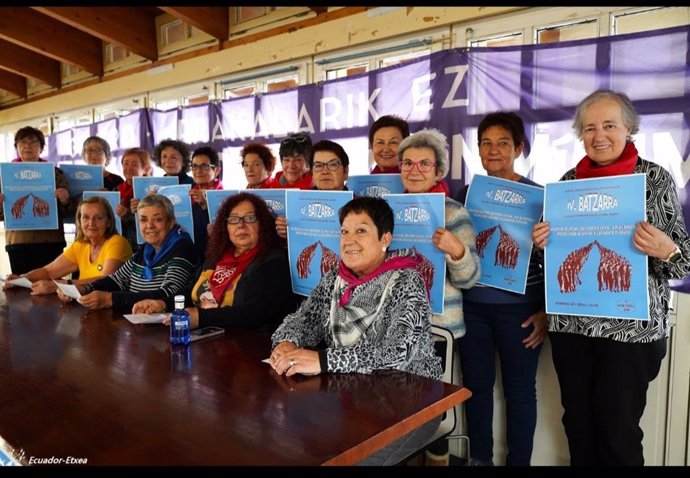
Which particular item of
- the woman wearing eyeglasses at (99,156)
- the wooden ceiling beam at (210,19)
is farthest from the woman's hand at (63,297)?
the wooden ceiling beam at (210,19)

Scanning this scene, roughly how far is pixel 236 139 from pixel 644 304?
12.4 feet

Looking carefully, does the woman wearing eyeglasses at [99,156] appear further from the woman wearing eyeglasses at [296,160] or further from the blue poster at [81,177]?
the woman wearing eyeglasses at [296,160]

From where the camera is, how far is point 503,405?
8.84 feet

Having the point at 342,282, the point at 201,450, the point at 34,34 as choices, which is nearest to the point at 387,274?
the point at 342,282

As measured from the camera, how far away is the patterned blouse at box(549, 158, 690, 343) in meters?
1.71

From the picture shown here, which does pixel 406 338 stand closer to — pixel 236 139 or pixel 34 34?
pixel 236 139

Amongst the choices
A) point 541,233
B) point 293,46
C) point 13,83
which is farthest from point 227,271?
point 13,83

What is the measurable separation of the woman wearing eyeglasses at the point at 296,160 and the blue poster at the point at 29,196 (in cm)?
206

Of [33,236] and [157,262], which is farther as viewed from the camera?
[33,236]

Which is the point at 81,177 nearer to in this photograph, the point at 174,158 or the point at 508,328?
the point at 174,158

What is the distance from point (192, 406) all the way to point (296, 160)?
1919 mm

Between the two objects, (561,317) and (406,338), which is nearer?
(406,338)

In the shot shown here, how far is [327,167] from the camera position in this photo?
257 centimetres

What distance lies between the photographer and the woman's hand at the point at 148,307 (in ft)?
7.60
